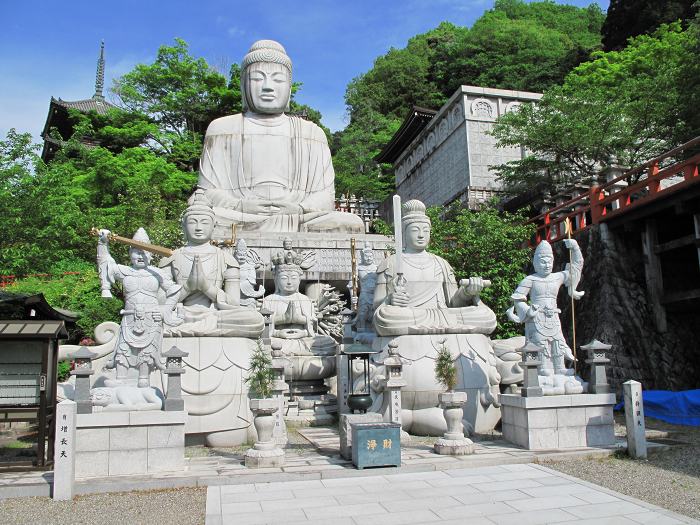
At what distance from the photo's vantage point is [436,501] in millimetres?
5551

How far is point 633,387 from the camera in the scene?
7547 mm

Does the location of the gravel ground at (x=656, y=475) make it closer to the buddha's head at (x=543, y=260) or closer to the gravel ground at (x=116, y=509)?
the buddha's head at (x=543, y=260)

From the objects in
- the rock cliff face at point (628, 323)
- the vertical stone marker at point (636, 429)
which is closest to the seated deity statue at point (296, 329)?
the vertical stone marker at point (636, 429)

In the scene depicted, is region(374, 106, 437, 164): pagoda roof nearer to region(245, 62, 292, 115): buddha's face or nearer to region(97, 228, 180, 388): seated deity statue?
region(245, 62, 292, 115): buddha's face

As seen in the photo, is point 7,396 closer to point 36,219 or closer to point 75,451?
point 75,451

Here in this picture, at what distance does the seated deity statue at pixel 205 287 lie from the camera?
8.55m

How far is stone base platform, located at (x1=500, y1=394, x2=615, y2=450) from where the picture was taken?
7570 millimetres

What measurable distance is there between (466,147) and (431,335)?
17.1 meters

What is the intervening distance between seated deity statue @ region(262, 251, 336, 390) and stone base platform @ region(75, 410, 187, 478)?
3.53 metres

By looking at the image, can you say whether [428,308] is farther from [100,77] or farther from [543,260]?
[100,77]

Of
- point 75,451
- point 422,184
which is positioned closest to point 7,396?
point 75,451

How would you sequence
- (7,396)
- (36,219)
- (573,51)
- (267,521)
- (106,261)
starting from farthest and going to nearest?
(573,51)
(36,219)
(106,261)
(7,396)
(267,521)

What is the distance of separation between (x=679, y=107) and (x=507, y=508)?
17.5 m

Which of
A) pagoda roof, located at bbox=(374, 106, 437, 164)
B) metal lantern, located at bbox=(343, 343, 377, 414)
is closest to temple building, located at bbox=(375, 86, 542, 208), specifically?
pagoda roof, located at bbox=(374, 106, 437, 164)
